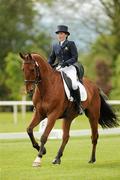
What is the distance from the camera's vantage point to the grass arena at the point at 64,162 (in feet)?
35.8

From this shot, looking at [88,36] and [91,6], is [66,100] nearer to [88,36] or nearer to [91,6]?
[91,6]

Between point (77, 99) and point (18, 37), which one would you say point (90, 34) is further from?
point (77, 99)

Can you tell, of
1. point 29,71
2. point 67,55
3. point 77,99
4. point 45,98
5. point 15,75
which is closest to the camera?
point 29,71

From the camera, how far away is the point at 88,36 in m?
54.1

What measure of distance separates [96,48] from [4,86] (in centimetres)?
1324

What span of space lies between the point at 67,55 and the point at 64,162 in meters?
2.09

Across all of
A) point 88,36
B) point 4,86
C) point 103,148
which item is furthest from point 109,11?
point 103,148

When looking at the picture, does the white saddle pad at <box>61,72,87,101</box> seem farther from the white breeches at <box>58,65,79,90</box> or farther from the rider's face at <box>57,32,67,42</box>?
the rider's face at <box>57,32,67,42</box>

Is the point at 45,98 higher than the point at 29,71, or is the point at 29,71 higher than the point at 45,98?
the point at 29,71

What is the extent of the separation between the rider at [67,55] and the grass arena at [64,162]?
1245 mm

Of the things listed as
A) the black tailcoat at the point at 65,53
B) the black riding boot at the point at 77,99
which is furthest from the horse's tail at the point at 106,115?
the black tailcoat at the point at 65,53

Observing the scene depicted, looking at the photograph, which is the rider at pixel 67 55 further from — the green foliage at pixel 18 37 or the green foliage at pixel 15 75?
the green foliage at pixel 18 37

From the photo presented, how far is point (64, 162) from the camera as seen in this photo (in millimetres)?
13203

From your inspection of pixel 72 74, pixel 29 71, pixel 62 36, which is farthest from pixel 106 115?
pixel 29 71
